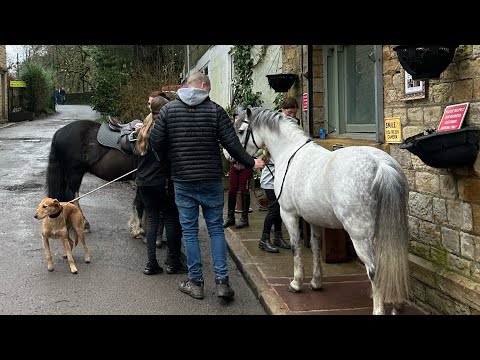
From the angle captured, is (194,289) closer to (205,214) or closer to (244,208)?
(205,214)

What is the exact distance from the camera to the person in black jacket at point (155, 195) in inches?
222

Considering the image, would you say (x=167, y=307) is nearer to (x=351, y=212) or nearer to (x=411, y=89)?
(x=351, y=212)

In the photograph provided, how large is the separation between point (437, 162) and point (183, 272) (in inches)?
128

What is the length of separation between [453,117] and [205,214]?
7.84ft

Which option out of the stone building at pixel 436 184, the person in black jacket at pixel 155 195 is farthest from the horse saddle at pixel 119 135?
the stone building at pixel 436 184

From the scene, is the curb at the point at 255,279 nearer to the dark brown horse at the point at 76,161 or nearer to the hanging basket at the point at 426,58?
the dark brown horse at the point at 76,161

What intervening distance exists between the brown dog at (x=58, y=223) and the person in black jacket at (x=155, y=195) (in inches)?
36.6

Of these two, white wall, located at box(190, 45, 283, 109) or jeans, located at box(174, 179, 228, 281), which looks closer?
jeans, located at box(174, 179, 228, 281)

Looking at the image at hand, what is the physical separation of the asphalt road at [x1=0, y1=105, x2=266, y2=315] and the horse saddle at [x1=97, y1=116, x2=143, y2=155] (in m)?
1.32

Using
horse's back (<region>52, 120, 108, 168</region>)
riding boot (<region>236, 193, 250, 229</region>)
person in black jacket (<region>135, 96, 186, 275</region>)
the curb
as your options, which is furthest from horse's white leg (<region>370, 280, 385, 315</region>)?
horse's back (<region>52, 120, 108, 168</region>)

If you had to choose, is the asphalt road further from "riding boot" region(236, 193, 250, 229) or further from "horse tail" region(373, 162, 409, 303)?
"horse tail" region(373, 162, 409, 303)

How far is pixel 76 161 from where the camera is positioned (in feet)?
25.1

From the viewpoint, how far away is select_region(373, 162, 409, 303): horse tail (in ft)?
12.0
